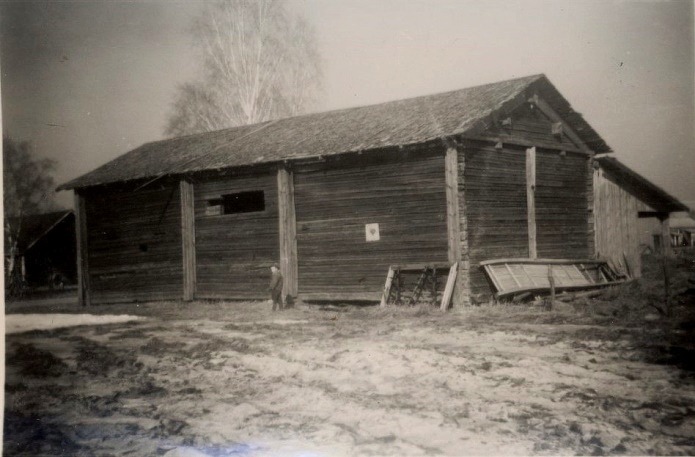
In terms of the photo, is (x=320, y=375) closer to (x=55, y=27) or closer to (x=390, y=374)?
(x=390, y=374)

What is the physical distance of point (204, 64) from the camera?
8086mm

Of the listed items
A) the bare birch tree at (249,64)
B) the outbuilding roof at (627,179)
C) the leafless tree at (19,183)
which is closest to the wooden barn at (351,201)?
the outbuilding roof at (627,179)

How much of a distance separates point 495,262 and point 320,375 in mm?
6229

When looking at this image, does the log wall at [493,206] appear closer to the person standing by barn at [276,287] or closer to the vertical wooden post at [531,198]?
the vertical wooden post at [531,198]

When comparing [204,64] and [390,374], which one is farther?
[204,64]

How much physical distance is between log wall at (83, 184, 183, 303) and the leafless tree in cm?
708

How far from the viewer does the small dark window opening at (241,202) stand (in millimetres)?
14641

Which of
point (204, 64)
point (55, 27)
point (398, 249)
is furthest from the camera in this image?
point (398, 249)

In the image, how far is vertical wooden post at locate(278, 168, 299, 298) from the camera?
13.5 metres

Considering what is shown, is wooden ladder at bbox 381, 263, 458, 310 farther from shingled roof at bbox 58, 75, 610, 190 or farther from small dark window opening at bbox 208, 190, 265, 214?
small dark window opening at bbox 208, 190, 265, 214

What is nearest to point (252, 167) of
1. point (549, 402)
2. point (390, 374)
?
point (390, 374)

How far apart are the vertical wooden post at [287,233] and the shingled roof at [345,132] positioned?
64 cm

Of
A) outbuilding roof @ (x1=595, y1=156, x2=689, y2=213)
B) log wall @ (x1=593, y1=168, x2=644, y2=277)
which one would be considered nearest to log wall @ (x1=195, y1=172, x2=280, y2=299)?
log wall @ (x1=593, y1=168, x2=644, y2=277)

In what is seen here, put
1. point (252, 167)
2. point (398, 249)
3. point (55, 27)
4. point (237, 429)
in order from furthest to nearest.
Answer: point (252, 167), point (398, 249), point (55, 27), point (237, 429)
